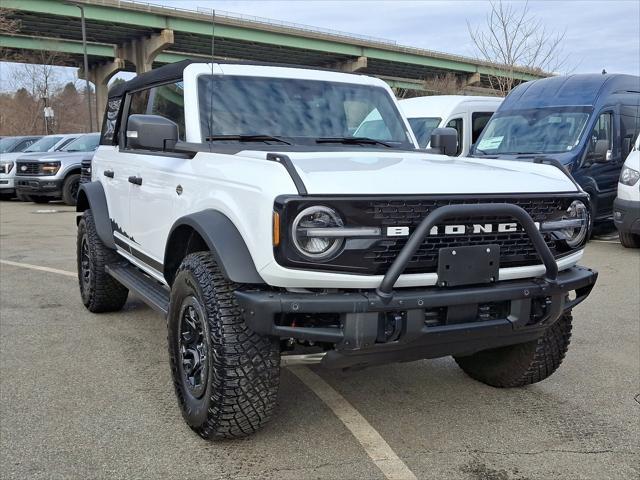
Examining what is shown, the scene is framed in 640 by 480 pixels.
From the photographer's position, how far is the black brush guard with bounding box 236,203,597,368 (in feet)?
8.53

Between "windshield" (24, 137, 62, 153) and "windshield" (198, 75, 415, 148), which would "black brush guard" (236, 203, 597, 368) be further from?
"windshield" (24, 137, 62, 153)

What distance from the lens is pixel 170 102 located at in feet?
14.2

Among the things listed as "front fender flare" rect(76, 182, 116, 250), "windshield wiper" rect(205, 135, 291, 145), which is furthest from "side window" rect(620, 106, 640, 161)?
"front fender flare" rect(76, 182, 116, 250)

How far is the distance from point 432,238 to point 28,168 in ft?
49.3

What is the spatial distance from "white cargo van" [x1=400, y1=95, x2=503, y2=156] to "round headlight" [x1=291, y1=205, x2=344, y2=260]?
9869 millimetres

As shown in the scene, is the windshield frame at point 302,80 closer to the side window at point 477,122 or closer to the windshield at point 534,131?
the windshield at point 534,131

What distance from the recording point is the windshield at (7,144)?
65.9 ft

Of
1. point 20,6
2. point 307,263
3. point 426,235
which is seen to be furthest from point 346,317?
point 20,6

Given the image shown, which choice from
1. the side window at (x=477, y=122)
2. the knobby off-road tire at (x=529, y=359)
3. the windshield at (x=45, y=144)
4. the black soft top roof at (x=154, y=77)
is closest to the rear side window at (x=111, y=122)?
the black soft top roof at (x=154, y=77)

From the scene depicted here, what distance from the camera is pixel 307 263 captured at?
2625mm

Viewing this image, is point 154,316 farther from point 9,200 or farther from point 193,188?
point 9,200

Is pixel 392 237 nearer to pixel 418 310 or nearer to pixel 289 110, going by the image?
pixel 418 310

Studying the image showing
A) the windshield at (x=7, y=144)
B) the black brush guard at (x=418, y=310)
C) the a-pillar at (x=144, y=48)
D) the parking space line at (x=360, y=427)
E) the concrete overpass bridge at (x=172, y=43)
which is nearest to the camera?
the black brush guard at (x=418, y=310)

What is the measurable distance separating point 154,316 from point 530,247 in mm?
3531
